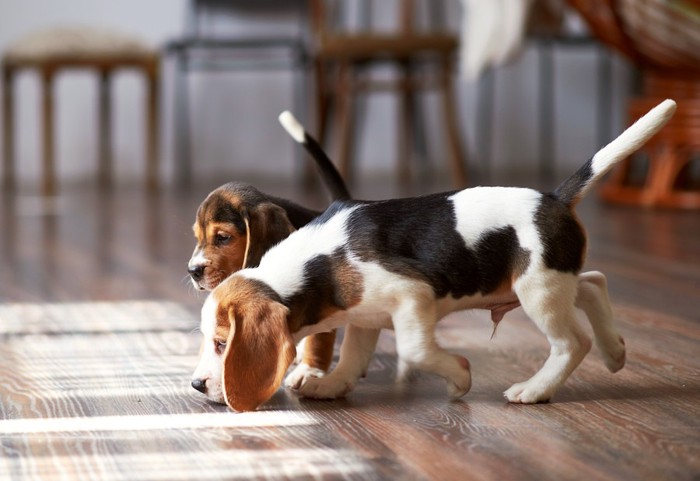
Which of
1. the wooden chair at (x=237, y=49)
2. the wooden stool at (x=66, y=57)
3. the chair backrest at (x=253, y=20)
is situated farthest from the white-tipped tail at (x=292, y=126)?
the chair backrest at (x=253, y=20)

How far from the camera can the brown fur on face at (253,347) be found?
125cm

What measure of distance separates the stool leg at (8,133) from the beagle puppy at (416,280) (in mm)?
3608

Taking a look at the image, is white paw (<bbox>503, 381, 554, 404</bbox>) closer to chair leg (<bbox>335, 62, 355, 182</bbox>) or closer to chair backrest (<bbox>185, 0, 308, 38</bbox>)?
chair leg (<bbox>335, 62, 355, 182</bbox>)

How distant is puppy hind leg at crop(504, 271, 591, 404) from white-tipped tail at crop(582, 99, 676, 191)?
12 centimetres

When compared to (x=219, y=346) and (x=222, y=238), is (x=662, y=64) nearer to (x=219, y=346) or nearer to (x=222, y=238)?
(x=222, y=238)

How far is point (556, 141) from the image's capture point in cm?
565

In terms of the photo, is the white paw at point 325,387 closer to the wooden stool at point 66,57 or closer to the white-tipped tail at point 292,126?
the white-tipped tail at point 292,126

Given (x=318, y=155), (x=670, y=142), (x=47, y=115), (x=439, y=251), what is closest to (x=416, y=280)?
(x=439, y=251)

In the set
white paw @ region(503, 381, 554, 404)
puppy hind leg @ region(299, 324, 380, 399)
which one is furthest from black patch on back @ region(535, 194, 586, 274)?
puppy hind leg @ region(299, 324, 380, 399)

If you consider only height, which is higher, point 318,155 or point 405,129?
point 318,155

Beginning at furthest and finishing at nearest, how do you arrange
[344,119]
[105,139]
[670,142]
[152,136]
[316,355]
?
[105,139] → [152,136] → [344,119] → [670,142] → [316,355]

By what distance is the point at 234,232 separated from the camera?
144 centimetres

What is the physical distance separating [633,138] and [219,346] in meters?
0.53

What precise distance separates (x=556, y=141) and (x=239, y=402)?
4.58m
